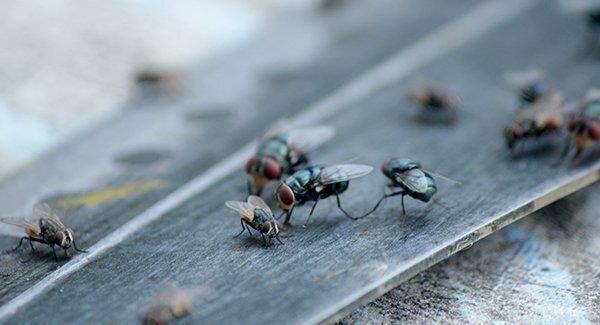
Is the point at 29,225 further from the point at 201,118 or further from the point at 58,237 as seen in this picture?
the point at 201,118

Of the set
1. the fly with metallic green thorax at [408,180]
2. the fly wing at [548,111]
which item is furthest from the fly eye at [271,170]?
the fly wing at [548,111]

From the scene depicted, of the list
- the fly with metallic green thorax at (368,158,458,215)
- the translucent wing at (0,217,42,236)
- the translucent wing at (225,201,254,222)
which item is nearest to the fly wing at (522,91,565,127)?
the fly with metallic green thorax at (368,158,458,215)

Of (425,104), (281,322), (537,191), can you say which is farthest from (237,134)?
(281,322)

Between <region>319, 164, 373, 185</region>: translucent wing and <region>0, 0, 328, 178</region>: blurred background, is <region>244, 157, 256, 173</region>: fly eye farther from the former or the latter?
<region>0, 0, 328, 178</region>: blurred background

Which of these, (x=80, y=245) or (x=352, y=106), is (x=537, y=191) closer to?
(x=352, y=106)

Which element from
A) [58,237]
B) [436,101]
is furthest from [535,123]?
Answer: [58,237]
